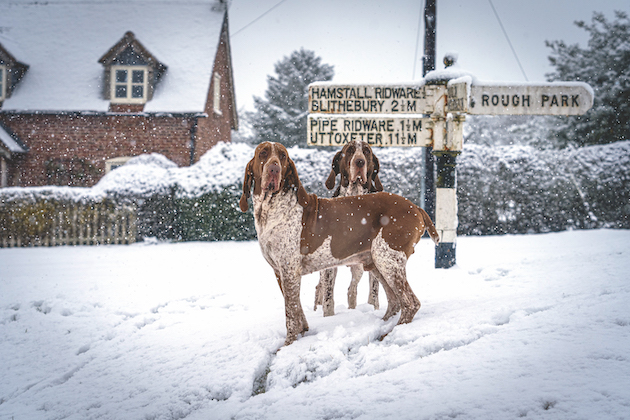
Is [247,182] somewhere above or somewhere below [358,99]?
below

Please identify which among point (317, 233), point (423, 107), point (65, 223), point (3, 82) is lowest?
point (317, 233)

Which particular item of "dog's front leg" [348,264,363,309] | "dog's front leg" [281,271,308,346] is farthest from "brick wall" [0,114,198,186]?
"dog's front leg" [281,271,308,346]

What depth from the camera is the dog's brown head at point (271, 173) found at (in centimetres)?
311

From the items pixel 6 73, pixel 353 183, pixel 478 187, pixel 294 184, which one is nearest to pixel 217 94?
pixel 6 73

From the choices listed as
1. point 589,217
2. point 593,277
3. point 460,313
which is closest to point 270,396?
point 460,313

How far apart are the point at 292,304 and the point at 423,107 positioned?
351cm

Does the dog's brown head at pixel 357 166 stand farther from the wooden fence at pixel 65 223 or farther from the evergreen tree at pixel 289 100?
the evergreen tree at pixel 289 100

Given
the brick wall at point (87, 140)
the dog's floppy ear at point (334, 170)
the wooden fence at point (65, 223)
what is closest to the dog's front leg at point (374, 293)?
the dog's floppy ear at point (334, 170)

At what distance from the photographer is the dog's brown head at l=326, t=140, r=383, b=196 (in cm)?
404

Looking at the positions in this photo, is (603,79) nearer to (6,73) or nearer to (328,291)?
(328,291)

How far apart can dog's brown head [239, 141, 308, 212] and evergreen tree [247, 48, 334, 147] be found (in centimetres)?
2119

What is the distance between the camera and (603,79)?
17.6 metres

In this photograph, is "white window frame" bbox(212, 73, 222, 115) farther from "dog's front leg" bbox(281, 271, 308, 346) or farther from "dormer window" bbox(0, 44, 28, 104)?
"dog's front leg" bbox(281, 271, 308, 346)

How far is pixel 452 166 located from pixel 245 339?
391cm
